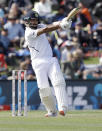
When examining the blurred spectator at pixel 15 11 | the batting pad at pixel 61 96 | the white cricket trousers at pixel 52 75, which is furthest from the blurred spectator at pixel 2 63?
the batting pad at pixel 61 96

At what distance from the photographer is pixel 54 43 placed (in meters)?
18.9

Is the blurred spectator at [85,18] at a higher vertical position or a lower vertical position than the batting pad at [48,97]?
higher

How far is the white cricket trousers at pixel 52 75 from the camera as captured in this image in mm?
11406

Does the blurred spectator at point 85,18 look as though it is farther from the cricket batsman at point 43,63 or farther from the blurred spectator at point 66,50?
the cricket batsman at point 43,63

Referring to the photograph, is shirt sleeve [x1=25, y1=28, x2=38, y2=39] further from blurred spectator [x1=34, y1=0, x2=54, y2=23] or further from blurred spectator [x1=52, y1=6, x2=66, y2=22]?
blurred spectator [x1=52, y1=6, x2=66, y2=22]

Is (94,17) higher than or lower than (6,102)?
higher

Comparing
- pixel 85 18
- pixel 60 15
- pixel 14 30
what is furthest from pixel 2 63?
pixel 85 18

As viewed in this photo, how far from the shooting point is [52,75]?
11500 millimetres

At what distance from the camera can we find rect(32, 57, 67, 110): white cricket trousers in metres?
11.4

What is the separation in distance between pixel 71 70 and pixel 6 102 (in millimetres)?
2410

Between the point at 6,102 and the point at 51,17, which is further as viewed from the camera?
the point at 51,17

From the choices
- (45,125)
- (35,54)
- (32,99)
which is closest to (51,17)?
(32,99)

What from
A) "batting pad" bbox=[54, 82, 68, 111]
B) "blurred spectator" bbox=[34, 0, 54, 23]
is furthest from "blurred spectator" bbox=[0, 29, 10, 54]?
"batting pad" bbox=[54, 82, 68, 111]

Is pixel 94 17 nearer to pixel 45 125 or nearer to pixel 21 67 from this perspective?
pixel 21 67
